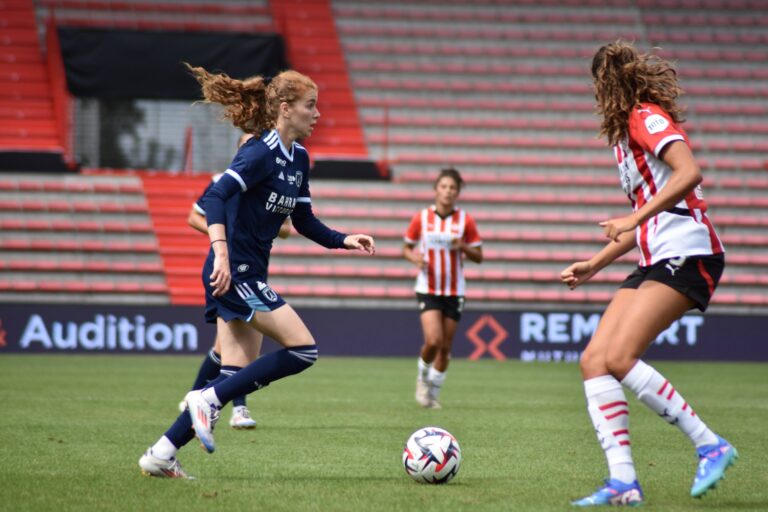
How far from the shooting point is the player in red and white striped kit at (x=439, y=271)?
10984 millimetres

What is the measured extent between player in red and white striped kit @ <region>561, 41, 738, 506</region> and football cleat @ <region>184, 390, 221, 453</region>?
1767 millimetres

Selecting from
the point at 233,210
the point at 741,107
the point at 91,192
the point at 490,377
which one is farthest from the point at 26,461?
the point at 741,107

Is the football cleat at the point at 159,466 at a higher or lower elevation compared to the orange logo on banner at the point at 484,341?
higher

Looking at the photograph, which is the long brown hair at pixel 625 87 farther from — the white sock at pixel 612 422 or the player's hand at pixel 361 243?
the player's hand at pixel 361 243

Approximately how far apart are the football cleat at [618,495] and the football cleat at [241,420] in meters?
4.02

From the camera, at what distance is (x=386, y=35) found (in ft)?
77.2

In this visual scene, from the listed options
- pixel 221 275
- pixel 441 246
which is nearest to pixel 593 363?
pixel 221 275

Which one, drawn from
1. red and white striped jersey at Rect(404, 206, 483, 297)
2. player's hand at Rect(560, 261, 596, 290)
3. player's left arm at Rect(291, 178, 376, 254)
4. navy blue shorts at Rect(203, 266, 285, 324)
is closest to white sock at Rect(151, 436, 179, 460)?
navy blue shorts at Rect(203, 266, 285, 324)

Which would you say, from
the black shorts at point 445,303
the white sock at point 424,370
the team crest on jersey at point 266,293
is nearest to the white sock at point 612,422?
the team crest on jersey at point 266,293

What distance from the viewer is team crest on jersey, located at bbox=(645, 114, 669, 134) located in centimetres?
516

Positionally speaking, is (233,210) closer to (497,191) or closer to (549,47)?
(497,191)

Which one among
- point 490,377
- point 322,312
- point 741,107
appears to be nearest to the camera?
point 490,377

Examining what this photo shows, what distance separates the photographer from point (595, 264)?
17.9 ft

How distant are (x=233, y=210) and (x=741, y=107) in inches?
732
